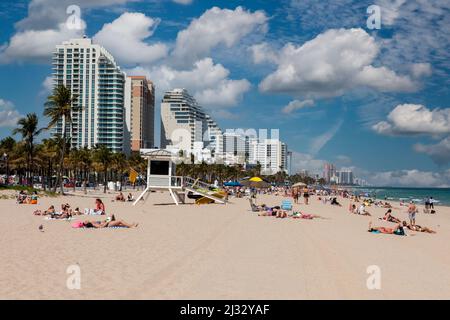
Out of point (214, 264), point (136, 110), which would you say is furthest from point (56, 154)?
point (136, 110)

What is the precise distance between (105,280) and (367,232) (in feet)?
45.6

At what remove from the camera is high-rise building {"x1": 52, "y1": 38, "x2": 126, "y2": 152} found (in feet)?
531

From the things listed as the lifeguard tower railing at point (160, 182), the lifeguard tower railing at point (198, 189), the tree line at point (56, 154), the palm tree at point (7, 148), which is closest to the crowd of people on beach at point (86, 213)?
the lifeguard tower railing at point (160, 182)

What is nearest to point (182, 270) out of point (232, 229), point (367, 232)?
point (232, 229)

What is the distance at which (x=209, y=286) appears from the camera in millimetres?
8445

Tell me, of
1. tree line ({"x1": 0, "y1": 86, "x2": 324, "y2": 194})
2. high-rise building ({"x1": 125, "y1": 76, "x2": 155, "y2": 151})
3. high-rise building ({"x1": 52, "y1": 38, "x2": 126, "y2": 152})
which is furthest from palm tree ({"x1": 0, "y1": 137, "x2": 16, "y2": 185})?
high-rise building ({"x1": 125, "y1": 76, "x2": 155, "y2": 151})

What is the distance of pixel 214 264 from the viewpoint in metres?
10.8

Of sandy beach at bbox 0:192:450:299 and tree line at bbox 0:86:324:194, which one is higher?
tree line at bbox 0:86:324:194

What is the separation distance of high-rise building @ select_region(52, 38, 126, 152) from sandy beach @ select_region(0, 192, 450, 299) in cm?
14819

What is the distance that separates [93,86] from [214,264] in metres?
162

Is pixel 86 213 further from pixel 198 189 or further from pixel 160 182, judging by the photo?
pixel 198 189

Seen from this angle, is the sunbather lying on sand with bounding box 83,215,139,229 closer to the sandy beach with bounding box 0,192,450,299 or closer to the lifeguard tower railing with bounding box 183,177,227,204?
the sandy beach with bounding box 0,192,450,299
